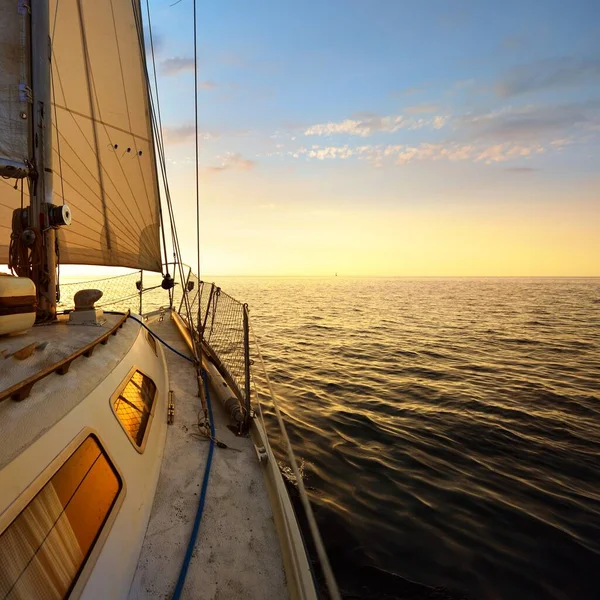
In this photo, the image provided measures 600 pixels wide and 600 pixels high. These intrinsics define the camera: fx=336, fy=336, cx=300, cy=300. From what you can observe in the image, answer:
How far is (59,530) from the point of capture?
7.27 ft

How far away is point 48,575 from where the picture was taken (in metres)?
2.01

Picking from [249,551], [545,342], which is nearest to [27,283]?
[249,551]

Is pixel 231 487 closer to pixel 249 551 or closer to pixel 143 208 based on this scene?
pixel 249 551

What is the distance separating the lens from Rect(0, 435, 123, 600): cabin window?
184cm

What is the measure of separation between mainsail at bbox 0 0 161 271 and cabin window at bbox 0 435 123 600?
8.14 meters

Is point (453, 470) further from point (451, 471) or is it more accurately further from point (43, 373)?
point (43, 373)

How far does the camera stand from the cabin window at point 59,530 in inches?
72.3

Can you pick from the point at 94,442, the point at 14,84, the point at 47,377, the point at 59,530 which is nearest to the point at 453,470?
the point at 94,442

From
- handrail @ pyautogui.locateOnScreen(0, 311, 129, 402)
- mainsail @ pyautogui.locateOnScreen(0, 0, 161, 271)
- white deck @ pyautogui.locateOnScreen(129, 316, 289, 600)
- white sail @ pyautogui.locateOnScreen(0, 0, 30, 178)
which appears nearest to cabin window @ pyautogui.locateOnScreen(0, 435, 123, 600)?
handrail @ pyautogui.locateOnScreen(0, 311, 129, 402)

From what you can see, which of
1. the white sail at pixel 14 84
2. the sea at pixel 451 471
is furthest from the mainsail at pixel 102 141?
the sea at pixel 451 471

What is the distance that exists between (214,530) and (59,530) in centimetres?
174

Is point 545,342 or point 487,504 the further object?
point 545,342

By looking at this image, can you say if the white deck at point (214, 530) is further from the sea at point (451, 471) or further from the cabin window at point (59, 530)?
the sea at point (451, 471)

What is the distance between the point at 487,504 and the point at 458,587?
195cm
